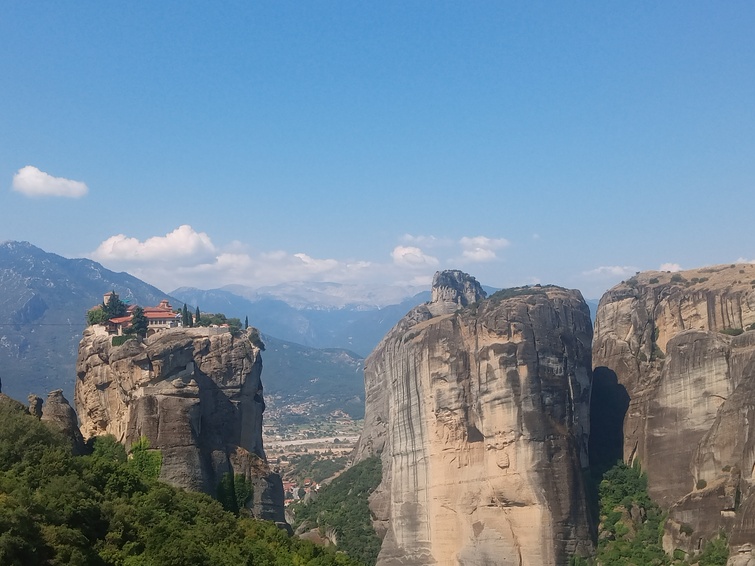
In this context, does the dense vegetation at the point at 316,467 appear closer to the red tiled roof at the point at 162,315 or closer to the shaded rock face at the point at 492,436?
the shaded rock face at the point at 492,436

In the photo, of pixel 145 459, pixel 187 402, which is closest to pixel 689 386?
pixel 187 402

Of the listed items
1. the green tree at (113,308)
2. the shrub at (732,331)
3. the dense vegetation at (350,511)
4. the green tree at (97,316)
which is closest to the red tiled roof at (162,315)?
the green tree at (113,308)

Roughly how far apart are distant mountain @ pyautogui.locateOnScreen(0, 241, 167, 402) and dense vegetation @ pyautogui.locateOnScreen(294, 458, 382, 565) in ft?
Answer: 150

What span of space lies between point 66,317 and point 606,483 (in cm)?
12644

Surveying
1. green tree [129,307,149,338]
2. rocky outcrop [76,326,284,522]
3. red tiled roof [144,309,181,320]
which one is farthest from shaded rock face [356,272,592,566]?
green tree [129,307,149,338]

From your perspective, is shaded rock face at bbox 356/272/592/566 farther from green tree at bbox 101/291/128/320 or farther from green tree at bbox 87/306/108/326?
green tree at bbox 87/306/108/326

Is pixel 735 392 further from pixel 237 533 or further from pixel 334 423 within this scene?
pixel 334 423

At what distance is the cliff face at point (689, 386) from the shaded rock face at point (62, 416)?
85.7ft

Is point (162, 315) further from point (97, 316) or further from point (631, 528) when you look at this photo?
point (631, 528)

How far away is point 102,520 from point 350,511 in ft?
117

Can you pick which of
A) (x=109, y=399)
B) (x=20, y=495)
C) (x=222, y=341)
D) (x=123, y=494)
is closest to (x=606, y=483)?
(x=222, y=341)

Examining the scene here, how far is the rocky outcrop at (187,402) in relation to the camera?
4172 centimetres

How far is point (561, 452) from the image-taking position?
168ft

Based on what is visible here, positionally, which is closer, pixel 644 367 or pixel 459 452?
pixel 459 452
